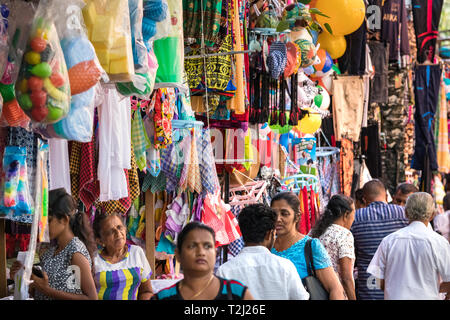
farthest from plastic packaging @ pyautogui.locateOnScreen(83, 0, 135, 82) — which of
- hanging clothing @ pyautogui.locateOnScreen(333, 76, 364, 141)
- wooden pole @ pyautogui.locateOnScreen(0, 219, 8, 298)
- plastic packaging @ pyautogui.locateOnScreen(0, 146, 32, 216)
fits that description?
hanging clothing @ pyautogui.locateOnScreen(333, 76, 364, 141)

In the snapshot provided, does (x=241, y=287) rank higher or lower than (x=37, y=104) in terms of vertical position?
lower

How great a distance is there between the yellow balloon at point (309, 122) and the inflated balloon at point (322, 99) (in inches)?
15.9

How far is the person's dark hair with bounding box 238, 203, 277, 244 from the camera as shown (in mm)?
3621

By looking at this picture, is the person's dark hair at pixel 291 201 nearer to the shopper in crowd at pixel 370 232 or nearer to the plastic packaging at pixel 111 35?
the plastic packaging at pixel 111 35

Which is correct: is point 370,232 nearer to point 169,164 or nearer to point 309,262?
point 169,164

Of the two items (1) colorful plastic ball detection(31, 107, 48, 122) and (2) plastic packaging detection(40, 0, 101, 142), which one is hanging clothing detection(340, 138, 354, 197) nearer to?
(2) plastic packaging detection(40, 0, 101, 142)

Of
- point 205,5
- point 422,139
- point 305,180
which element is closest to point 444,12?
point 422,139

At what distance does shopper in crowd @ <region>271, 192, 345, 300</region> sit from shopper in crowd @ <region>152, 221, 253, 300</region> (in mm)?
1308

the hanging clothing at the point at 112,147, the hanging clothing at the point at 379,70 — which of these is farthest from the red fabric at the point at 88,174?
the hanging clothing at the point at 379,70

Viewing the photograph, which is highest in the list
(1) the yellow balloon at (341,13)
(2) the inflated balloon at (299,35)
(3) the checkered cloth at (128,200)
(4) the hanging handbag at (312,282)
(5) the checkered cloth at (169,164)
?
(1) the yellow balloon at (341,13)

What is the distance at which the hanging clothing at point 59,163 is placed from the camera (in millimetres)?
4195

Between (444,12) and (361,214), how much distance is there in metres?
6.35

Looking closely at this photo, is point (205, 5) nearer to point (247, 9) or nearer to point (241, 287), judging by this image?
point (247, 9)

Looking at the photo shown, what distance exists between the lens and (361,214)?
250 inches
